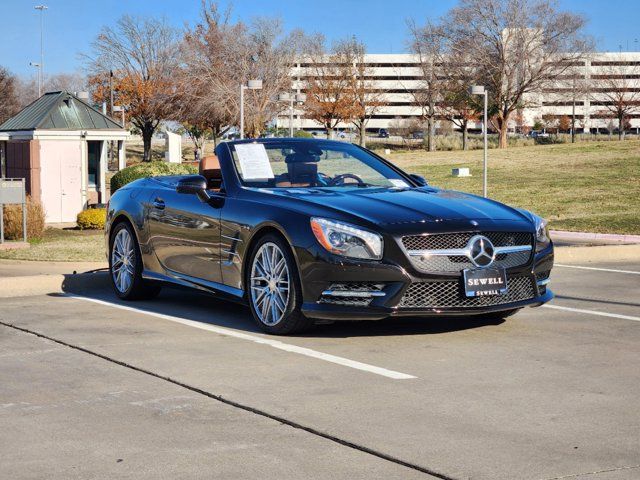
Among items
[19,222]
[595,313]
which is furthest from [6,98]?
[595,313]

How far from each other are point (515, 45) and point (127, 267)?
2362 inches

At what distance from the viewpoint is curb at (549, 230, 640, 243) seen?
55.0 feet

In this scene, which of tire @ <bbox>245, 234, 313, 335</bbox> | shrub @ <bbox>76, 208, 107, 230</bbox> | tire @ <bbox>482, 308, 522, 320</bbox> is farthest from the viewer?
shrub @ <bbox>76, 208, 107, 230</bbox>

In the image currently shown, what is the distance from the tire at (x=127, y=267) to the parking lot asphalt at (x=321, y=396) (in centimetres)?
67

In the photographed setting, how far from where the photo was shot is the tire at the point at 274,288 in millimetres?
7762

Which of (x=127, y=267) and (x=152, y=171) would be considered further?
(x=152, y=171)

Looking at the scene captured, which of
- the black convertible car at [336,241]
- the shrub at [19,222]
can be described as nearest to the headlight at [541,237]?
the black convertible car at [336,241]

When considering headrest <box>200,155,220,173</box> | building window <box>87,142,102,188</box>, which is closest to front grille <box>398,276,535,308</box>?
headrest <box>200,155,220,173</box>

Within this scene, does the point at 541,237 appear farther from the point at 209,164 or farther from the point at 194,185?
the point at 209,164

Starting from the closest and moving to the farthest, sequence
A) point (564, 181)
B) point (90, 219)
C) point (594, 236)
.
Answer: point (594, 236)
point (90, 219)
point (564, 181)

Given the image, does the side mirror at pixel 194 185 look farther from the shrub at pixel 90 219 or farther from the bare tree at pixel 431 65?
the bare tree at pixel 431 65

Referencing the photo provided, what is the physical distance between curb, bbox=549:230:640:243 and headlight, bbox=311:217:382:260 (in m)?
9.94

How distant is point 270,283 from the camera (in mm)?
7980

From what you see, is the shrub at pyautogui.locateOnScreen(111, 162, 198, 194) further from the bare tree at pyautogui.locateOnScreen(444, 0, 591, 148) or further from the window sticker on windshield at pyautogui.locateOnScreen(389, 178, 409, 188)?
the bare tree at pyautogui.locateOnScreen(444, 0, 591, 148)
